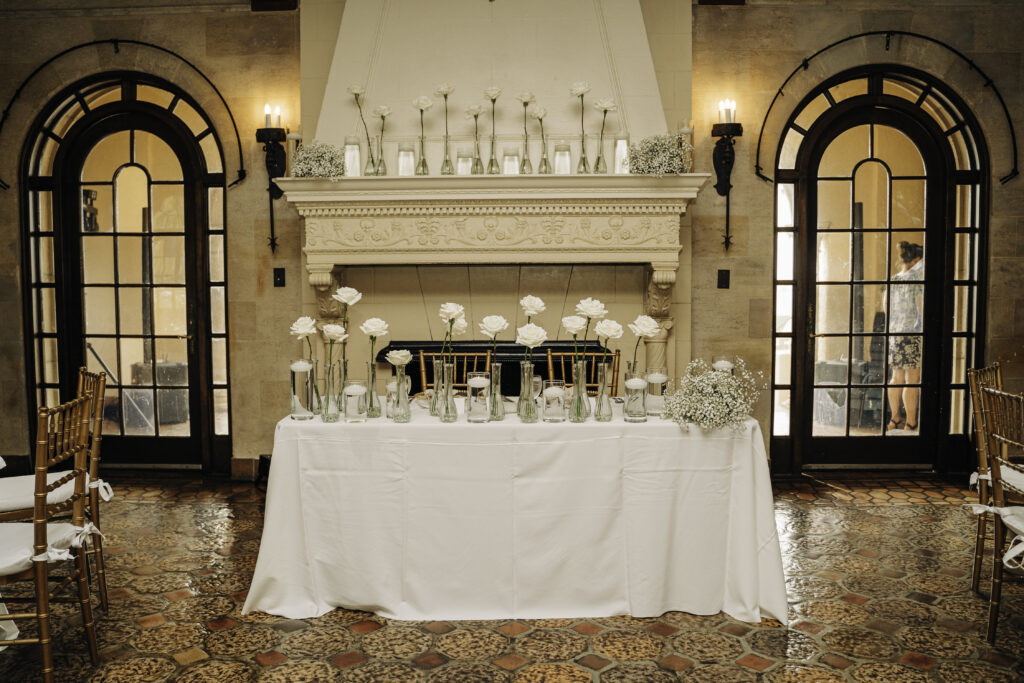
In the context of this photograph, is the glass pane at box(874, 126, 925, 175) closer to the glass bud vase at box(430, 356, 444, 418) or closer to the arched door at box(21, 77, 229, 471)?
the glass bud vase at box(430, 356, 444, 418)

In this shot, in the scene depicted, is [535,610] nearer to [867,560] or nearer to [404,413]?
[404,413]

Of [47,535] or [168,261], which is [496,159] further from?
[47,535]

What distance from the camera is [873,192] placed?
5191 millimetres

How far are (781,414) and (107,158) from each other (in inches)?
206

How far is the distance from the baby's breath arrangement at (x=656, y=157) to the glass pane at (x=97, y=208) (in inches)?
148

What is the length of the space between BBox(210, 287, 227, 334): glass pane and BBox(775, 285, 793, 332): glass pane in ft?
13.0

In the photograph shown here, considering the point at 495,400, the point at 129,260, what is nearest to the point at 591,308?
the point at 495,400

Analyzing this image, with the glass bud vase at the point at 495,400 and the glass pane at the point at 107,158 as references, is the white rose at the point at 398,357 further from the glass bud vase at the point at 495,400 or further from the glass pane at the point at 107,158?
the glass pane at the point at 107,158

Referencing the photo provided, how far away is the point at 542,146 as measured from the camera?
15.3 feet

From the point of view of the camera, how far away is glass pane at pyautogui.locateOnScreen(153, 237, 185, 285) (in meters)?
5.32

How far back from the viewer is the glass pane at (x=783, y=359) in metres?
5.23

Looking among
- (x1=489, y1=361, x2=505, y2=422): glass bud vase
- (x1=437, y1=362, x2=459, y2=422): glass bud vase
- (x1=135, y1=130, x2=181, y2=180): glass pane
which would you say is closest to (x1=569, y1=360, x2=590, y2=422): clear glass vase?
(x1=489, y1=361, x2=505, y2=422): glass bud vase

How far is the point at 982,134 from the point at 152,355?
6.09 metres

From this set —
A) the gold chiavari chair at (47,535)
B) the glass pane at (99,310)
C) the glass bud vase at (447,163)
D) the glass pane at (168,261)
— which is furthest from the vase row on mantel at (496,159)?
the gold chiavari chair at (47,535)
